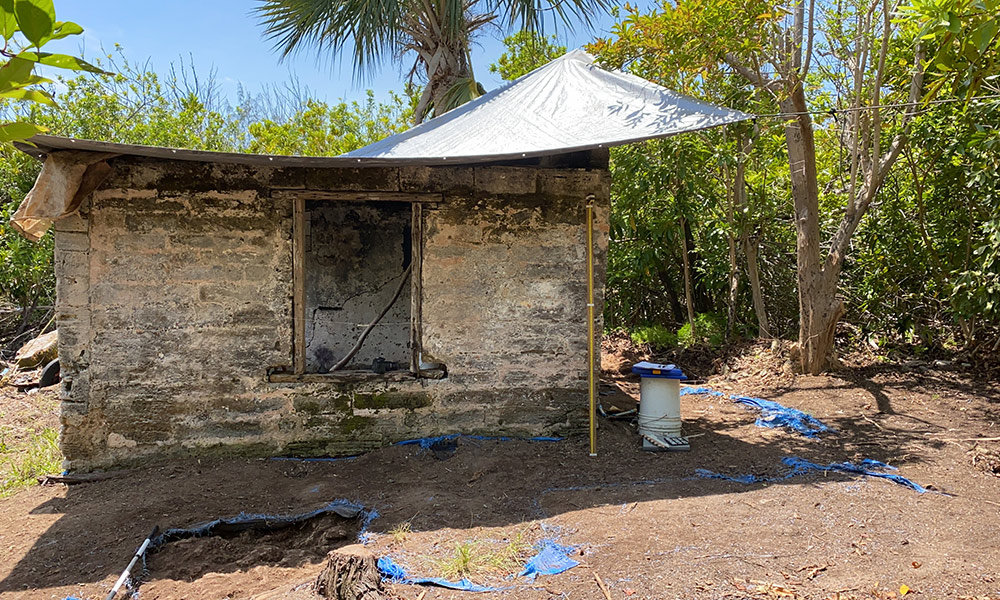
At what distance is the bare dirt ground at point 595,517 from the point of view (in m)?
2.96

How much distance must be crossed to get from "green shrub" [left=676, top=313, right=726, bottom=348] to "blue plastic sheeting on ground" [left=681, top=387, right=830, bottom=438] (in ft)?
8.05

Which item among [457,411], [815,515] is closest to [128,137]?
[457,411]

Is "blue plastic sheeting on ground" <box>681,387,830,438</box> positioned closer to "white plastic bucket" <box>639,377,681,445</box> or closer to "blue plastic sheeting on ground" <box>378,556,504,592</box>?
"white plastic bucket" <box>639,377,681,445</box>

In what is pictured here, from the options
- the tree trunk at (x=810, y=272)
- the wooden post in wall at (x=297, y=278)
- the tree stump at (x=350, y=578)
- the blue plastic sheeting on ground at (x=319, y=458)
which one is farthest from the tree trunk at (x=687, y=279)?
the tree stump at (x=350, y=578)

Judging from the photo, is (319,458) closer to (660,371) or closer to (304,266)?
(304,266)

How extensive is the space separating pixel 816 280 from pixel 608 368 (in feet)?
9.55

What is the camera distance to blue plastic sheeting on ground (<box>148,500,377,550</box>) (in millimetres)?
3609

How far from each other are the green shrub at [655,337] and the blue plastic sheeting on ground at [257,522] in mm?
6164

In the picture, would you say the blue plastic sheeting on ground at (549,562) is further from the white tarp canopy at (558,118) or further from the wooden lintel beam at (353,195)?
the wooden lintel beam at (353,195)

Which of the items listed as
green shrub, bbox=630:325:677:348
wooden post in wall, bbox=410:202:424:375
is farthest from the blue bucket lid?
green shrub, bbox=630:325:677:348

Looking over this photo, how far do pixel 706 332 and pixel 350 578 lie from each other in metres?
7.00

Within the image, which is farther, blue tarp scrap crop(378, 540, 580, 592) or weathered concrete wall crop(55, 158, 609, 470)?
weathered concrete wall crop(55, 158, 609, 470)

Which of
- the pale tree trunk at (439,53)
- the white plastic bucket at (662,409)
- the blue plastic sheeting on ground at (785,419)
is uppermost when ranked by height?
the pale tree trunk at (439,53)

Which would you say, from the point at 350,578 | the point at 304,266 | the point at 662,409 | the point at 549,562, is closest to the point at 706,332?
the point at 662,409
